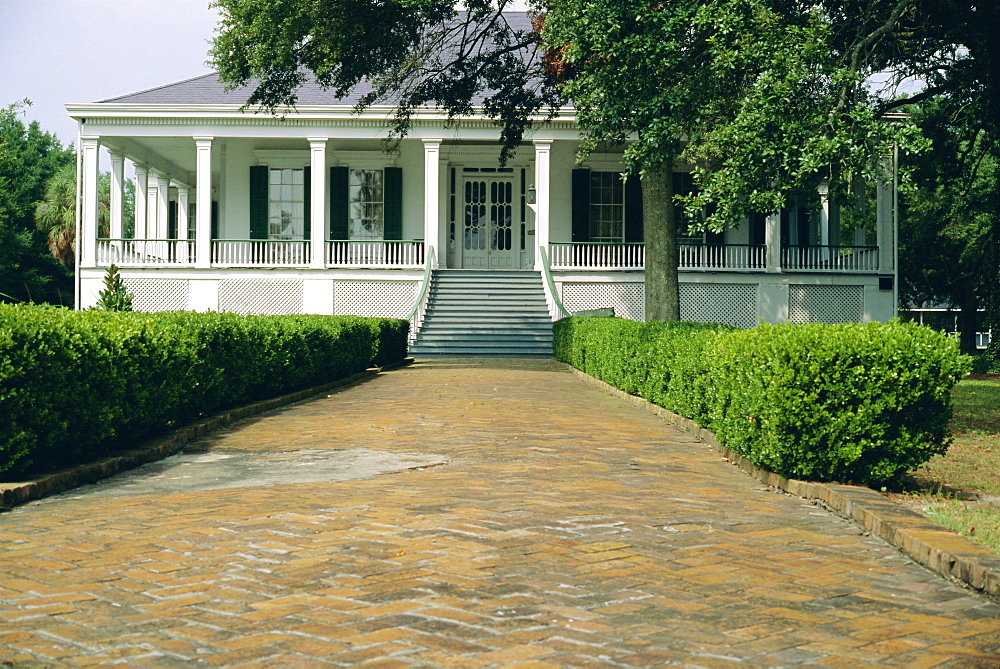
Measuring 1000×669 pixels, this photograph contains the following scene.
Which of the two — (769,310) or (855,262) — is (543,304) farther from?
(855,262)

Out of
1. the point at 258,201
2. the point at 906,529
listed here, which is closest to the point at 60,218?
the point at 258,201

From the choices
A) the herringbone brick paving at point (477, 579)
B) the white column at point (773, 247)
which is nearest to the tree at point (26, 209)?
the white column at point (773, 247)

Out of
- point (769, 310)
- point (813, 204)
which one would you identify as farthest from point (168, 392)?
point (769, 310)

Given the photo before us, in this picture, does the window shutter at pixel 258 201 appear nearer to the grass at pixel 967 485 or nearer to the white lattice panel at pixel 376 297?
the white lattice panel at pixel 376 297

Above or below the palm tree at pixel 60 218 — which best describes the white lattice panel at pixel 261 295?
below

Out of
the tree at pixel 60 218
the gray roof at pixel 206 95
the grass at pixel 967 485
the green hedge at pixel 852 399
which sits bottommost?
the grass at pixel 967 485

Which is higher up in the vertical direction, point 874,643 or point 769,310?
point 769,310

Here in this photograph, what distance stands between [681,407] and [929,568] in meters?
5.40

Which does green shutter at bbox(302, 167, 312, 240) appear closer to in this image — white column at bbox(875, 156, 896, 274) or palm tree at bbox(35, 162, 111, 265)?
white column at bbox(875, 156, 896, 274)

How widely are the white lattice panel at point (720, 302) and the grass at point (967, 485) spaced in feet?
47.4

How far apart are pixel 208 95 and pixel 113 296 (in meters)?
8.40

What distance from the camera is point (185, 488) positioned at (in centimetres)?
643

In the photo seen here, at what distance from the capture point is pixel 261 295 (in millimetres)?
25266

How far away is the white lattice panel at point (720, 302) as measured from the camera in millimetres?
25578
